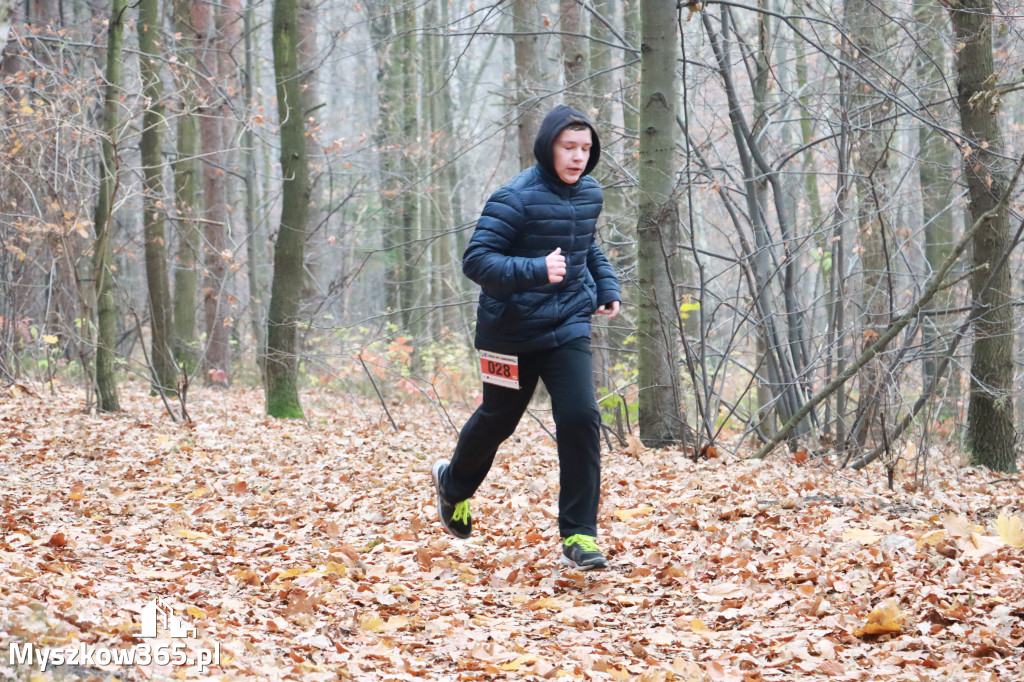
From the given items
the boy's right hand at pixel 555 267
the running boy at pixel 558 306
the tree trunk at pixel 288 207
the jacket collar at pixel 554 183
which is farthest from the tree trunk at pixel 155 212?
the boy's right hand at pixel 555 267

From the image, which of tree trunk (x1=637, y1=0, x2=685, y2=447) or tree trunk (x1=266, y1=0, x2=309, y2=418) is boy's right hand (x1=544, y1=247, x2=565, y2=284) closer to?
tree trunk (x1=637, y1=0, x2=685, y2=447)

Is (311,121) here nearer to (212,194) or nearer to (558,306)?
(212,194)

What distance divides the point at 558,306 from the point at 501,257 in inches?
15.2

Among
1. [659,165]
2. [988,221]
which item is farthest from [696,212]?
[988,221]

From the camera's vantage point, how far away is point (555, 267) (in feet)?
13.6

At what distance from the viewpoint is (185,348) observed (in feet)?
48.9

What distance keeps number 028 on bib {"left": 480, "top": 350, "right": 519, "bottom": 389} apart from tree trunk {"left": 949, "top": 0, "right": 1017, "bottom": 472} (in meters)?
3.74

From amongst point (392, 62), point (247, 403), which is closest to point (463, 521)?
point (247, 403)

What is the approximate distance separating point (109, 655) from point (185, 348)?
41.8 ft

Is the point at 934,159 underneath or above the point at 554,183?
above

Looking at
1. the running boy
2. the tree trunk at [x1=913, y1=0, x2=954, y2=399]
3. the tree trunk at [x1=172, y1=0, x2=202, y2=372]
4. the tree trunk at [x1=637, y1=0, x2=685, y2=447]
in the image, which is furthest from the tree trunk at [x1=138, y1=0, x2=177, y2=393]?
the tree trunk at [x1=913, y1=0, x2=954, y2=399]

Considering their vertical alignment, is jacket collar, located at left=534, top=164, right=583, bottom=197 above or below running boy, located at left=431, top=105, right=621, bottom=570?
above

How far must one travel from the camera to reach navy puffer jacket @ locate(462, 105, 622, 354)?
14.5 ft

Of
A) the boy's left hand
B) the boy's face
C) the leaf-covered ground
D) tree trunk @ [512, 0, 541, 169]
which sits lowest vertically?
the leaf-covered ground
